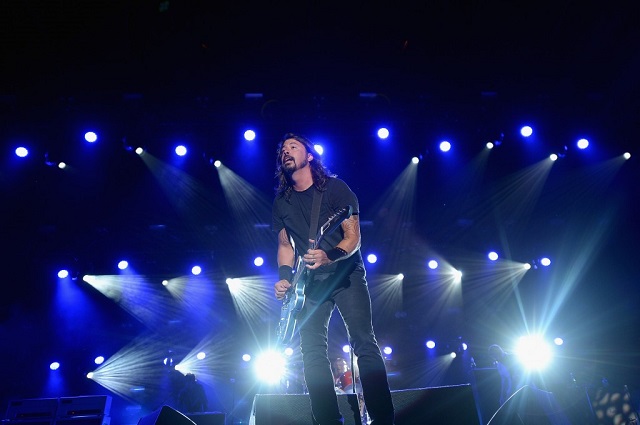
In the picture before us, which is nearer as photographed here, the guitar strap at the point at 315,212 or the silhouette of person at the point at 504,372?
the guitar strap at the point at 315,212

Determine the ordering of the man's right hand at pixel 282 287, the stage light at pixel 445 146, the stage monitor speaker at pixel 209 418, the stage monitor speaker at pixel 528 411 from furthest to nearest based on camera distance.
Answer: the stage light at pixel 445 146
the stage monitor speaker at pixel 209 418
the man's right hand at pixel 282 287
the stage monitor speaker at pixel 528 411

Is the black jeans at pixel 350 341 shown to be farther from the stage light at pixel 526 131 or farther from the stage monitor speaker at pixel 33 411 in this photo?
the stage light at pixel 526 131

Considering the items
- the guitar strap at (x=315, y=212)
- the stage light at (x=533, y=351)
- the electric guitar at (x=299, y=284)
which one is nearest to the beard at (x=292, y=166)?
the guitar strap at (x=315, y=212)

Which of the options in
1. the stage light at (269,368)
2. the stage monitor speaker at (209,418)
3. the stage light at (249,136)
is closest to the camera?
the stage monitor speaker at (209,418)

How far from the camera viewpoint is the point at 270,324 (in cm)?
1130

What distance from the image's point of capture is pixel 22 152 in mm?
8617

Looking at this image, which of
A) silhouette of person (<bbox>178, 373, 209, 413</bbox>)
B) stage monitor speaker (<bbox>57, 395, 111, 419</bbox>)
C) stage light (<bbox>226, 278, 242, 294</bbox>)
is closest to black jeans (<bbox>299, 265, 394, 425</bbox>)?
stage monitor speaker (<bbox>57, 395, 111, 419</bbox>)

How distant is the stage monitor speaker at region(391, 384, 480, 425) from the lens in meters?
2.83

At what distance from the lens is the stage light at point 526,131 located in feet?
30.7

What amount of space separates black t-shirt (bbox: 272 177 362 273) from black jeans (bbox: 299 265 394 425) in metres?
0.26

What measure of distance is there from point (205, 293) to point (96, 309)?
2.75m

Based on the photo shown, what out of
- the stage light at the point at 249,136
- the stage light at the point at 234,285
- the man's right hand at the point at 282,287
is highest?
the stage light at the point at 249,136

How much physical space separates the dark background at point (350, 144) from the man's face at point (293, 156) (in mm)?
4568

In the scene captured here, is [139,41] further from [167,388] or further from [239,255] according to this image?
[167,388]
